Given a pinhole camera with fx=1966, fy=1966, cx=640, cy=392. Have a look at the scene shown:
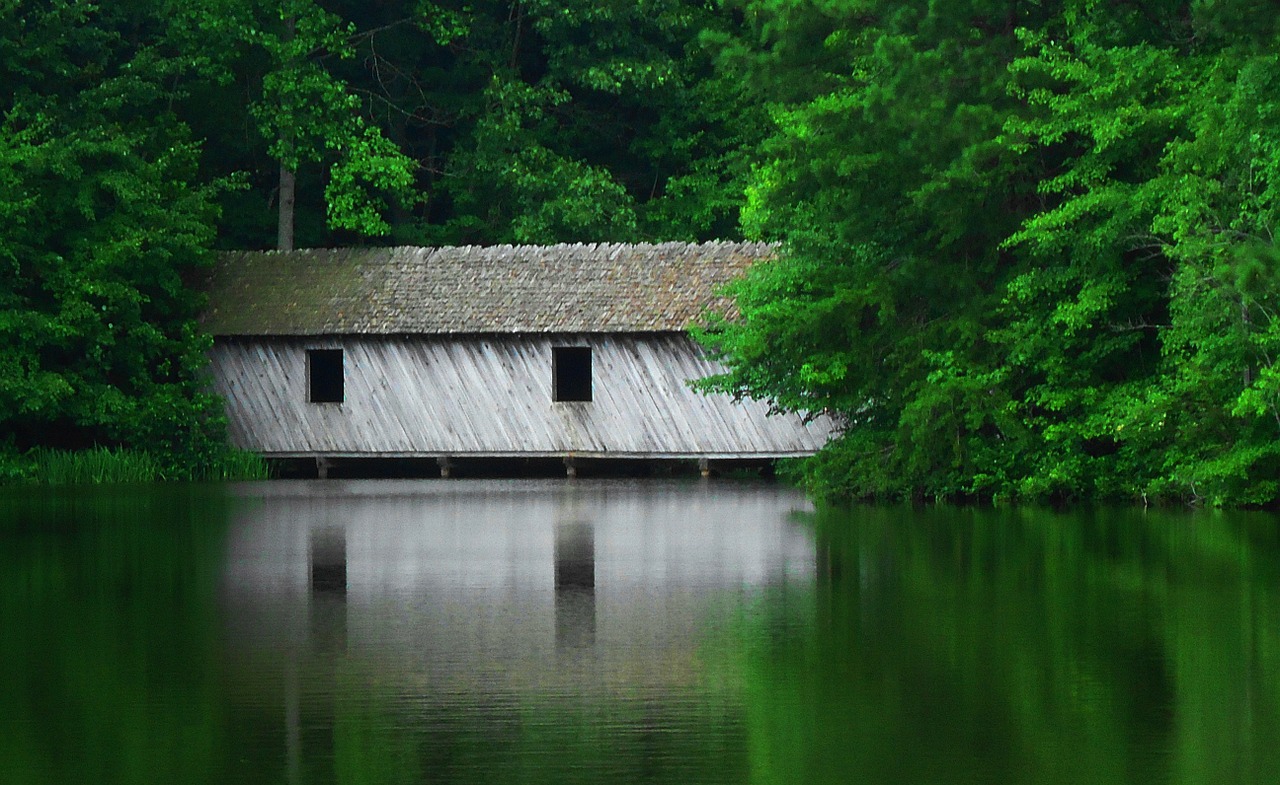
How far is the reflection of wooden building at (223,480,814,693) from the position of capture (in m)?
11.2

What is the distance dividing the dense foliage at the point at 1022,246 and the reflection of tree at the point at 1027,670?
678 centimetres

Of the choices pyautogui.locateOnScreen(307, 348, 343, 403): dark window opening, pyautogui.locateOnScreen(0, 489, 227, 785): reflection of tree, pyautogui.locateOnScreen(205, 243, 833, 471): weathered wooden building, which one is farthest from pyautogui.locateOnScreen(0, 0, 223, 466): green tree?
pyautogui.locateOnScreen(0, 489, 227, 785): reflection of tree

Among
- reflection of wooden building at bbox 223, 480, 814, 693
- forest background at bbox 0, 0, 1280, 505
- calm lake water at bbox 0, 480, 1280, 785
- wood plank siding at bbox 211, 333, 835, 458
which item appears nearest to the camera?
calm lake water at bbox 0, 480, 1280, 785

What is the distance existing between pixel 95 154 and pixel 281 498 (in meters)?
10.1

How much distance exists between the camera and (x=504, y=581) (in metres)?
15.7

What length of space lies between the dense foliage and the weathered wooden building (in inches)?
232

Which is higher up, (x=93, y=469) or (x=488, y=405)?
(x=488, y=405)

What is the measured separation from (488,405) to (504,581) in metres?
20.4

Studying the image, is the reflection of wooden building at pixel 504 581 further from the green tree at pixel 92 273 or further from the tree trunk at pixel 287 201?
the tree trunk at pixel 287 201

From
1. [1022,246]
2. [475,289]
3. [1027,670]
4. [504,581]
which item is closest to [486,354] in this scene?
[475,289]

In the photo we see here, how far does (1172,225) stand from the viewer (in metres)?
24.5

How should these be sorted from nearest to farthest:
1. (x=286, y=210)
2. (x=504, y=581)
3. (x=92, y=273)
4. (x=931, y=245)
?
1. (x=504, y=581)
2. (x=931, y=245)
3. (x=92, y=273)
4. (x=286, y=210)

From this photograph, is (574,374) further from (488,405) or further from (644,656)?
(644,656)

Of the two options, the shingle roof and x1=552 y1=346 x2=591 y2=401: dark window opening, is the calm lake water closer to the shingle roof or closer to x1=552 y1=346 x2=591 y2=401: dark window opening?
the shingle roof
